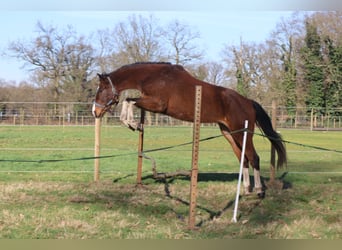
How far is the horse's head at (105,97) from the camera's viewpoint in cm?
712

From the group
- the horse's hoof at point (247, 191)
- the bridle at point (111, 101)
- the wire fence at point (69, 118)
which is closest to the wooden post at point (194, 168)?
the bridle at point (111, 101)

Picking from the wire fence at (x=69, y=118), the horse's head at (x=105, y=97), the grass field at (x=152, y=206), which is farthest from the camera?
the wire fence at (x=69, y=118)

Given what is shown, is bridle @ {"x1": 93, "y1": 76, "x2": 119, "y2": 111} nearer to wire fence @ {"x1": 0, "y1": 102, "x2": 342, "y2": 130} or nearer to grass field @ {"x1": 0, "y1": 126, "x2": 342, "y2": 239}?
grass field @ {"x1": 0, "y1": 126, "x2": 342, "y2": 239}

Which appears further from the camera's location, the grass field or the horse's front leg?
the horse's front leg

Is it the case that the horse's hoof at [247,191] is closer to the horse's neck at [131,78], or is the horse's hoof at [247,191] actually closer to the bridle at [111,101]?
the horse's neck at [131,78]

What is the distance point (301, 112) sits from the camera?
36781 millimetres

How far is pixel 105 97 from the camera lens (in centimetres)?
714

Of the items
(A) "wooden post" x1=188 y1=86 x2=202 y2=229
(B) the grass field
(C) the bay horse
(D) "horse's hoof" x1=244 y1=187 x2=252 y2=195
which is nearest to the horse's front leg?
(C) the bay horse

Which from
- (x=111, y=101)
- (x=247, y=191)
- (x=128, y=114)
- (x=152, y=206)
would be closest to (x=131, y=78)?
(x=111, y=101)

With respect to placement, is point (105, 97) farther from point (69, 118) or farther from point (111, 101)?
point (69, 118)

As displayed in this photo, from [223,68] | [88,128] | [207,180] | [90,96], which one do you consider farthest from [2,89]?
[207,180]

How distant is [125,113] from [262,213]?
2.43 meters

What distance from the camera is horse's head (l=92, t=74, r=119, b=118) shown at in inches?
280

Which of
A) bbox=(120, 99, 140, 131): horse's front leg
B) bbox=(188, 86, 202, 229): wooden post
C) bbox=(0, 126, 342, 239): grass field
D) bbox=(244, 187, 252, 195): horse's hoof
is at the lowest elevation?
bbox=(0, 126, 342, 239): grass field
